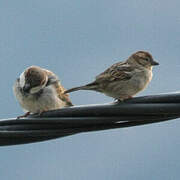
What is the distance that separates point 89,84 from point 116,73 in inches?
16.4

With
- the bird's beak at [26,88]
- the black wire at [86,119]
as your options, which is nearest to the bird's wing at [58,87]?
the bird's beak at [26,88]

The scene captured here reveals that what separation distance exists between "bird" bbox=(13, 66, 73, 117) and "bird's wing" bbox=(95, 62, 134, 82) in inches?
31.7

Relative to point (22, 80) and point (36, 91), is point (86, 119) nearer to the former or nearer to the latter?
point (36, 91)

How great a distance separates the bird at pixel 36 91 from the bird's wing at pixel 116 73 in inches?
31.7

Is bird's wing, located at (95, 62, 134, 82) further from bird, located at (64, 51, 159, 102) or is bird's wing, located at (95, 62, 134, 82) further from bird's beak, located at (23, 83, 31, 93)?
bird's beak, located at (23, 83, 31, 93)

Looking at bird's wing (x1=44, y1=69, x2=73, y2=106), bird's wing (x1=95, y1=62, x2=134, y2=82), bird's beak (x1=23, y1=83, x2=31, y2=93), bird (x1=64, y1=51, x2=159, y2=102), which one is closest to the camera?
bird (x1=64, y1=51, x2=159, y2=102)

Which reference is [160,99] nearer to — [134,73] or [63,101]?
[134,73]

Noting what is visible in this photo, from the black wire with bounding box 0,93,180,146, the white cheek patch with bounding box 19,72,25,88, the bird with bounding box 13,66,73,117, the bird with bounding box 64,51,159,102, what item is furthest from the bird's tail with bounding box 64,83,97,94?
the black wire with bounding box 0,93,180,146

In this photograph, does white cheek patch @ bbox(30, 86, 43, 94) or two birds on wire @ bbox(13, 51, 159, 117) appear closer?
two birds on wire @ bbox(13, 51, 159, 117)

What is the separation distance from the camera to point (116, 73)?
236 inches

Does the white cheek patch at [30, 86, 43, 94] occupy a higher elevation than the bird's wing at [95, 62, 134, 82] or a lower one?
lower

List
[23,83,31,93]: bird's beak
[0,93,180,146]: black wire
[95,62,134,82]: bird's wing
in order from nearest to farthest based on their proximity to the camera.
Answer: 1. [0,93,180,146]: black wire
2. [95,62,134,82]: bird's wing
3. [23,83,31,93]: bird's beak

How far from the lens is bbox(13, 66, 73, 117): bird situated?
625 centimetres

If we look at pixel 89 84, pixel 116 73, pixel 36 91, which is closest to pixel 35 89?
pixel 36 91
